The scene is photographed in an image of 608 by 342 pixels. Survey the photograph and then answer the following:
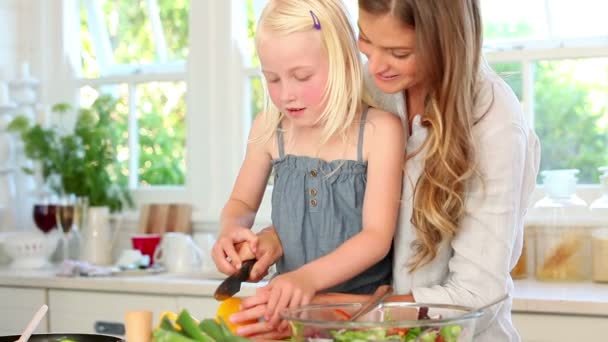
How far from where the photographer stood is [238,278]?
164 centimetres

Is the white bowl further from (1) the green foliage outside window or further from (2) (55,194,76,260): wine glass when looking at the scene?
(1) the green foliage outside window

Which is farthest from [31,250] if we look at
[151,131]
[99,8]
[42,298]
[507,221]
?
[507,221]

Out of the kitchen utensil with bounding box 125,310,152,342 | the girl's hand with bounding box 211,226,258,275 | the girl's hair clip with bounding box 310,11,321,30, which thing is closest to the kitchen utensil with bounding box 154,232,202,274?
the girl's hand with bounding box 211,226,258,275

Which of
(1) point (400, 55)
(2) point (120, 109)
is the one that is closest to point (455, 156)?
(1) point (400, 55)

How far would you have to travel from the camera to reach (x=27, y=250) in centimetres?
370

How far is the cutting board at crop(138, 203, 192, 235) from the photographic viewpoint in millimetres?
3836

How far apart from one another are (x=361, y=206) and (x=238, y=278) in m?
0.35

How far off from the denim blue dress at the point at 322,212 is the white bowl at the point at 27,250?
203 centimetres

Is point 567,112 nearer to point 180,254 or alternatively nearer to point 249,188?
point 180,254

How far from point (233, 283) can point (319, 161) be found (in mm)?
390

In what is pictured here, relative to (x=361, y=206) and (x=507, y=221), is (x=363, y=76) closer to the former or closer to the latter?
(x=361, y=206)

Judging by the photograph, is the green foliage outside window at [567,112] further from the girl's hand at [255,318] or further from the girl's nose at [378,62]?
the girl's hand at [255,318]

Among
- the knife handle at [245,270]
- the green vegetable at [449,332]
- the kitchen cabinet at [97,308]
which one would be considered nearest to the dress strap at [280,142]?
the knife handle at [245,270]

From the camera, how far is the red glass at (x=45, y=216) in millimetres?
3809
